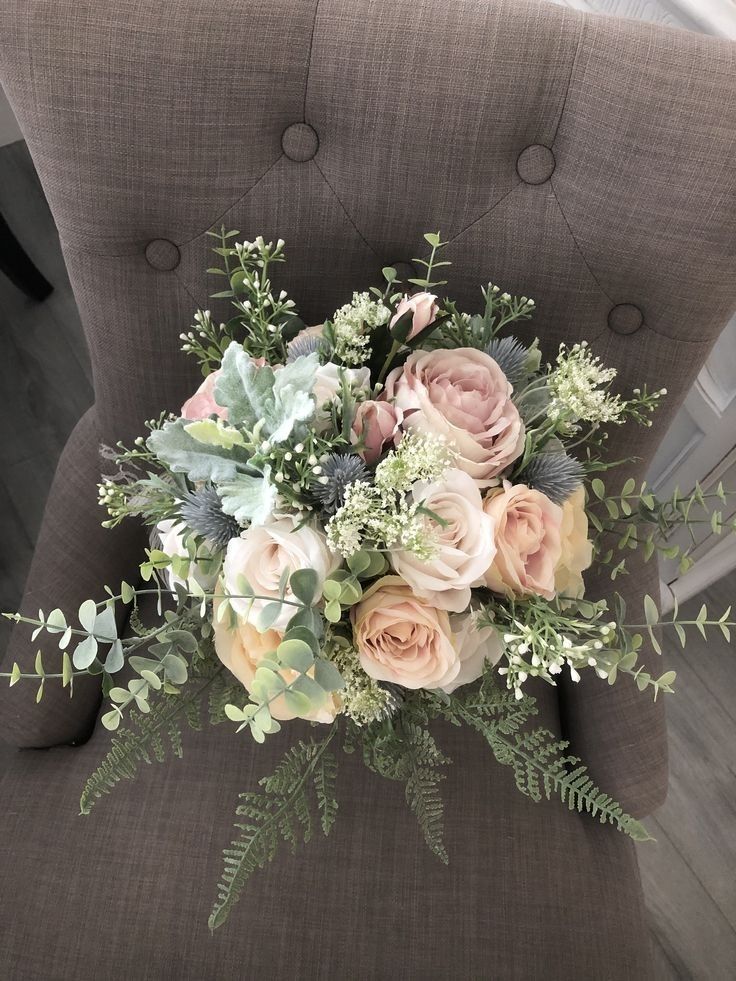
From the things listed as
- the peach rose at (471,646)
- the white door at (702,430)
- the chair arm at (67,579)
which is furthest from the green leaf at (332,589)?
the white door at (702,430)

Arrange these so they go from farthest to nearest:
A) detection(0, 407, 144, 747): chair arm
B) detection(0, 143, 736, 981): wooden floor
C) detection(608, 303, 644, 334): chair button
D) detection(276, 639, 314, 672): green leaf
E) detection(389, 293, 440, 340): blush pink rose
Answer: detection(0, 143, 736, 981): wooden floor, detection(0, 407, 144, 747): chair arm, detection(608, 303, 644, 334): chair button, detection(389, 293, 440, 340): blush pink rose, detection(276, 639, 314, 672): green leaf

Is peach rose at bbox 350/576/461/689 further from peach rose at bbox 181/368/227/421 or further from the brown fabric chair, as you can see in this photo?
the brown fabric chair

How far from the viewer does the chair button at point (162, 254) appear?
25.9 inches

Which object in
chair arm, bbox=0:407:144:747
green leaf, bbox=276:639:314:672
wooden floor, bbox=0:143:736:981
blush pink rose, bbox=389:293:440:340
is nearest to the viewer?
green leaf, bbox=276:639:314:672

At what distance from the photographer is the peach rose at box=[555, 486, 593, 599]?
0.52m

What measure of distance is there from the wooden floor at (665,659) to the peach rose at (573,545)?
768 mm

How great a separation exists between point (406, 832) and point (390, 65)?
0.70 meters

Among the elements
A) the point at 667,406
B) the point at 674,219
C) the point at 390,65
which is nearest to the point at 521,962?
the point at 667,406

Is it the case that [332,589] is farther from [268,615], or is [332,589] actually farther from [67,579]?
[67,579]

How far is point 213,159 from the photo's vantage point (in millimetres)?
608

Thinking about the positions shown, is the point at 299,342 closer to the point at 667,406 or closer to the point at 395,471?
the point at 395,471

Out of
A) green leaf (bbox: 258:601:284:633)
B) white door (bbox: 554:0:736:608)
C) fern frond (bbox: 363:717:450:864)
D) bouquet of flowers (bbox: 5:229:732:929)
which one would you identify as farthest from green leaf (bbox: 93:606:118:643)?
white door (bbox: 554:0:736:608)

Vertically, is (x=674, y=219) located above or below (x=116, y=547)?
above

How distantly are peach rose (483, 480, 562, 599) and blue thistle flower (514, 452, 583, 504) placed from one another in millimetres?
20
